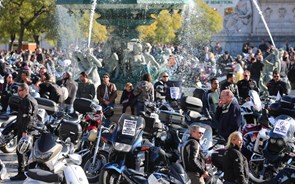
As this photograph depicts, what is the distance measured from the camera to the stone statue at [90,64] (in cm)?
1829

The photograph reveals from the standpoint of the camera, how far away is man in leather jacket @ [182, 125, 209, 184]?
9.57 metres

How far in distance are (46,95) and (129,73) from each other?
4.86 meters

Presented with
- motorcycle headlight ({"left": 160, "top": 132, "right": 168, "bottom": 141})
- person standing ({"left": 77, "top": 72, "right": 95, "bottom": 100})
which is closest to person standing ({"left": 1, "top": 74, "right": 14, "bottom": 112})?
person standing ({"left": 77, "top": 72, "right": 95, "bottom": 100})

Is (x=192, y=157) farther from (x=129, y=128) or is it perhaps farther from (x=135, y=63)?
(x=135, y=63)

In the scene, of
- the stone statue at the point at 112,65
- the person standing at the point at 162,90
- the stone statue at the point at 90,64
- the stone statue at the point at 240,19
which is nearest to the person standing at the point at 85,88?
the person standing at the point at 162,90

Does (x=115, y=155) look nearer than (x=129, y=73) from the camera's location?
Yes

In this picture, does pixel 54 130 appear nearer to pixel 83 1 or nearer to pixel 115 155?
pixel 115 155

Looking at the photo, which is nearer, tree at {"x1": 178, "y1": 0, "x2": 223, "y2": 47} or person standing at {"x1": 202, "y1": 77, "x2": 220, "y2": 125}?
person standing at {"x1": 202, "y1": 77, "x2": 220, "y2": 125}

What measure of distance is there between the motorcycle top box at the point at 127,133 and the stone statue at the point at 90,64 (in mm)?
6954

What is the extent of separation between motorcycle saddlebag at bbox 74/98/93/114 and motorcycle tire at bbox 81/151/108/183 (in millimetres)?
1301

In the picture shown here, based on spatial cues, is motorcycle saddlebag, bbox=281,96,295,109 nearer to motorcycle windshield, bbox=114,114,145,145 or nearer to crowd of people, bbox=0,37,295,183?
crowd of people, bbox=0,37,295,183

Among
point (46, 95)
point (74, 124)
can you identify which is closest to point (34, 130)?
point (74, 124)

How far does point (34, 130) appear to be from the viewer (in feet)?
41.3

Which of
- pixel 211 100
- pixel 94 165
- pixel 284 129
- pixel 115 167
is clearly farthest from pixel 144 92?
pixel 115 167
